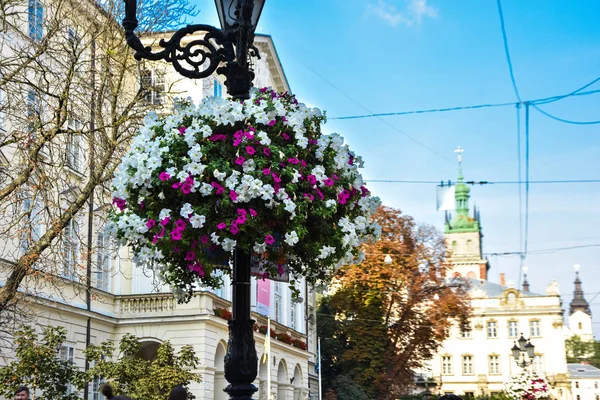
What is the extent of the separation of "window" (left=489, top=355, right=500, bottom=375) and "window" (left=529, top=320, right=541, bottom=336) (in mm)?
4880

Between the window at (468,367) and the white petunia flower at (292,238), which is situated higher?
the window at (468,367)

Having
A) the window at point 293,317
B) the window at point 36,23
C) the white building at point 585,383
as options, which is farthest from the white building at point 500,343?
the window at point 36,23

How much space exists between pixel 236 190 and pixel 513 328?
92701 mm

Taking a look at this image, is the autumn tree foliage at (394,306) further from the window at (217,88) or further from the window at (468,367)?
the window at (468,367)

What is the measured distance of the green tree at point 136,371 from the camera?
2042 cm

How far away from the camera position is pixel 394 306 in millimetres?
48031

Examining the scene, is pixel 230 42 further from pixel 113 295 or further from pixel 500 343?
pixel 500 343

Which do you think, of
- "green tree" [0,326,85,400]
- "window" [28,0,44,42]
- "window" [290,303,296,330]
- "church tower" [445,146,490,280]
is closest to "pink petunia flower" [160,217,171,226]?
"window" [28,0,44,42]

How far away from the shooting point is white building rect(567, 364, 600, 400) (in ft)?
378

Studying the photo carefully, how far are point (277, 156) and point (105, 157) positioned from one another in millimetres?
10583

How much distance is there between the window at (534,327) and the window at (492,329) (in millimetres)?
3852

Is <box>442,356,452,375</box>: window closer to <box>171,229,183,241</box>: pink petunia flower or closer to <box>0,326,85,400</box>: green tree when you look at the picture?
<box>0,326,85,400</box>: green tree

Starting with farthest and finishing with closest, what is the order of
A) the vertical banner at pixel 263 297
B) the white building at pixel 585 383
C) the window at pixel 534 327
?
1. the white building at pixel 585 383
2. the window at pixel 534 327
3. the vertical banner at pixel 263 297

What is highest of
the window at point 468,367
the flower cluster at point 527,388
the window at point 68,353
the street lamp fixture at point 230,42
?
the window at point 468,367
